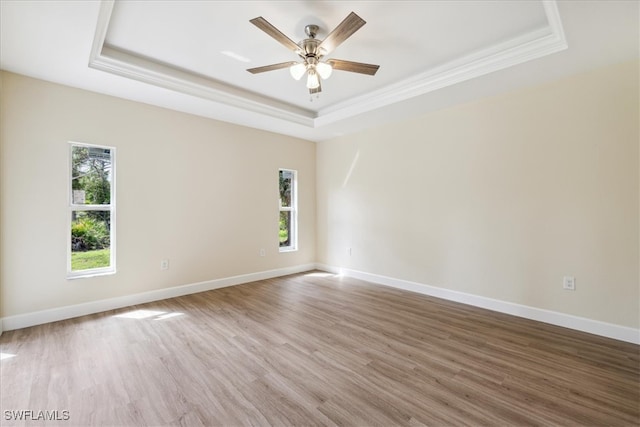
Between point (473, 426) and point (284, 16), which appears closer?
point (473, 426)

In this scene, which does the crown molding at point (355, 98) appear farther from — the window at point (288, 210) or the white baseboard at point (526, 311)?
the white baseboard at point (526, 311)

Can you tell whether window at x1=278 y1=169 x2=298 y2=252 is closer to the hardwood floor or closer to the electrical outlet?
the hardwood floor

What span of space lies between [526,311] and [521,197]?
1316mm

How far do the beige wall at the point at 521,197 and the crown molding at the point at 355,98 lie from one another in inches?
29.2

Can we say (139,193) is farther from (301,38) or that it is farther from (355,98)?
(355,98)

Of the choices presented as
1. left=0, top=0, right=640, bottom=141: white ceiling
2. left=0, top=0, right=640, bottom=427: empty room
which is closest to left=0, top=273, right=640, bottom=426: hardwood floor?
left=0, top=0, right=640, bottom=427: empty room

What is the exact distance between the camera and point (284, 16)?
240 cm

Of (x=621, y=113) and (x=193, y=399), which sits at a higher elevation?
(x=621, y=113)

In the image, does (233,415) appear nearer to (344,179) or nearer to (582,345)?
(582,345)

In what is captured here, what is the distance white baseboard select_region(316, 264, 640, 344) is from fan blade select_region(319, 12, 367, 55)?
338cm

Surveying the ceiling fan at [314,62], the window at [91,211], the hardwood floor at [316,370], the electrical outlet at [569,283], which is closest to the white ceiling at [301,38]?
the ceiling fan at [314,62]

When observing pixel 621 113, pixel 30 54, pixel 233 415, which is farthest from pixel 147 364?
pixel 621 113

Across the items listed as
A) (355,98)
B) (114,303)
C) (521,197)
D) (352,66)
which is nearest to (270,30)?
(352,66)

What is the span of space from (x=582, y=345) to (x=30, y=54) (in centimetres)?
571
